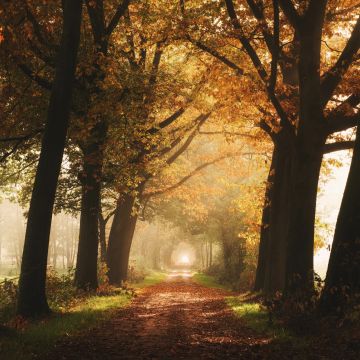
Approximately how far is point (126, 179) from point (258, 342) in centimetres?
945

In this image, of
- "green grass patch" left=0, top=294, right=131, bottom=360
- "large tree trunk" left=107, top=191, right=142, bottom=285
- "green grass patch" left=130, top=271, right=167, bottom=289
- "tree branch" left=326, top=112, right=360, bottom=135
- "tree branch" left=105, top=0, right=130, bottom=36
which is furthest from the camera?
"green grass patch" left=130, top=271, right=167, bottom=289

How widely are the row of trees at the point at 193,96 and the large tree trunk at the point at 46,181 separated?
0.09 feet

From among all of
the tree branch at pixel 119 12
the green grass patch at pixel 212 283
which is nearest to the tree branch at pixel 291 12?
the tree branch at pixel 119 12

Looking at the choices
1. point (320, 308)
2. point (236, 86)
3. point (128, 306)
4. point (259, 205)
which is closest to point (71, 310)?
point (128, 306)

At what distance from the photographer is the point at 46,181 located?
1141cm

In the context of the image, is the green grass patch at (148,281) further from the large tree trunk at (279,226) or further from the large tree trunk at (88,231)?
the large tree trunk at (279,226)

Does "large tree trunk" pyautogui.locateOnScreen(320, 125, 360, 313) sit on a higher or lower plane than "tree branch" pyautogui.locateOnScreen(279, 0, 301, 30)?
lower

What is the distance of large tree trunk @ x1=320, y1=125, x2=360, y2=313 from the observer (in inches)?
374

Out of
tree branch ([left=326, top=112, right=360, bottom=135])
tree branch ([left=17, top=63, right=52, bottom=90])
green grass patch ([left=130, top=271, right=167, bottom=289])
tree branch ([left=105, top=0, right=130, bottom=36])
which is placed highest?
tree branch ([left=105, top=0, right=130, bottom=36])

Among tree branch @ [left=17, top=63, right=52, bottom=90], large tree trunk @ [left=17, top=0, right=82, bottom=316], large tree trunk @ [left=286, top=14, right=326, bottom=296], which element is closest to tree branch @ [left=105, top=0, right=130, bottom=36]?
tree branch @ [left=17, top=63, right=52, bottom=90]

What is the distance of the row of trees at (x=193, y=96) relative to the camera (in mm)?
11375

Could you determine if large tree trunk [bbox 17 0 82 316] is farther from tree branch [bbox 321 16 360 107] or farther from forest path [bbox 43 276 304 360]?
tree branch [bbox 321 16 360 107]

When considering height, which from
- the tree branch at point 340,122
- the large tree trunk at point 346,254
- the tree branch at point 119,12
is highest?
the tree branch at point 119,12

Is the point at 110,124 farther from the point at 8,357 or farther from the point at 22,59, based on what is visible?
the point at 8,357
